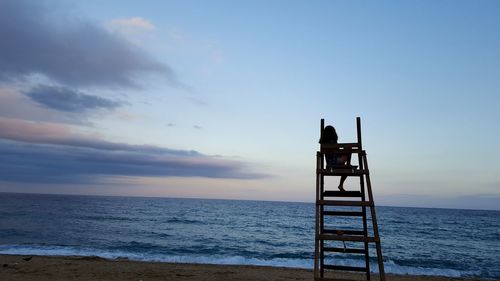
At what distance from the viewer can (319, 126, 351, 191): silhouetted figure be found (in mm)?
7176

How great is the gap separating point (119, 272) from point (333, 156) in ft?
34.0

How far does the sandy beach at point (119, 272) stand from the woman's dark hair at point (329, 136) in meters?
7.72

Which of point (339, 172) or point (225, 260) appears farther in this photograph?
point (225, 260)

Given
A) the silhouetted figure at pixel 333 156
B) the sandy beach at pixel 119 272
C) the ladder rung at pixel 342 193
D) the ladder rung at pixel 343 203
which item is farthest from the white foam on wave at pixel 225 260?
the ladder rung at pixel 343 203

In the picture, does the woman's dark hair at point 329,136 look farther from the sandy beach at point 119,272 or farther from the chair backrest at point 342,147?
the sandy beach at point 119,272

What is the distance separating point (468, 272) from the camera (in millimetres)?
21453

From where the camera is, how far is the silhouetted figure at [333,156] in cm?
718

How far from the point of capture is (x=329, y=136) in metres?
7.49

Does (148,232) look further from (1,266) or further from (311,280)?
(311,280)

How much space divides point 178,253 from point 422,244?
21.2m

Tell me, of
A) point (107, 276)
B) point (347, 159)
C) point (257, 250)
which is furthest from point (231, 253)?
point (347, 159)

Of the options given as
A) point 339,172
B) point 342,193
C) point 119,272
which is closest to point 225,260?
point 119,272

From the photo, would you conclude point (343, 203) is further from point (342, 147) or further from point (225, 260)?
point (225, 260)

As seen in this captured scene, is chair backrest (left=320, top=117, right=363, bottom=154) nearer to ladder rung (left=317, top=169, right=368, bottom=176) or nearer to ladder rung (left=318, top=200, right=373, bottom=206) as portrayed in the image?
ladder rung (left=317, top=169, right=368, bottom=176)
